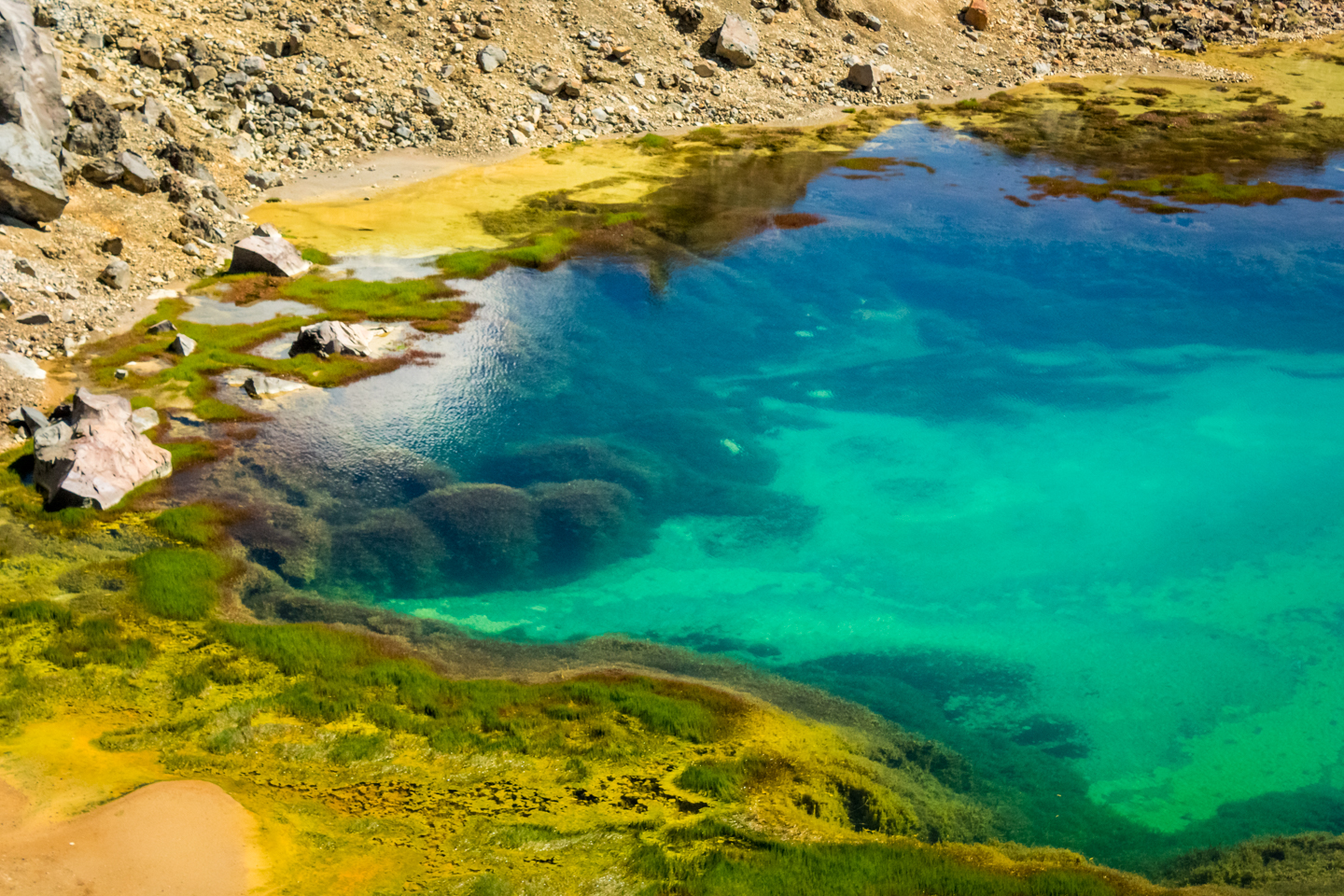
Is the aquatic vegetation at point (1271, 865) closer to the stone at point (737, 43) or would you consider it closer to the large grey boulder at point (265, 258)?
the large grey boulder at point (265, 258)

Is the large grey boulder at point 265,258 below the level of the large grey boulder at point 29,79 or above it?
below

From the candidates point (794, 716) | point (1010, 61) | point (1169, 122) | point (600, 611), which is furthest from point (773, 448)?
point (1010, 61)

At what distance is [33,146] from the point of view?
26.3 metres

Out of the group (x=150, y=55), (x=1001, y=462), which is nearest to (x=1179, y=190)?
(x=1001, y=462)

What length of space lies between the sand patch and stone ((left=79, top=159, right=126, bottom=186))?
23494 millimetres

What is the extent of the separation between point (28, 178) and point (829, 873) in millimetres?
26628

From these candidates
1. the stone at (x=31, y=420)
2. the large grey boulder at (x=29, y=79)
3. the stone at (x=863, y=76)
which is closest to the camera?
the stone at (x=31, y=420)

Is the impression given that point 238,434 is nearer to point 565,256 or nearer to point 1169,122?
point 565,256

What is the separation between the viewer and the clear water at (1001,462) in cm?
1636

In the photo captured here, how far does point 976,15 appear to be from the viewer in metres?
60.0

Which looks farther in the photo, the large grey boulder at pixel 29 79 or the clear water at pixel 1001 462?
the large grey boulder at pixel 29 79

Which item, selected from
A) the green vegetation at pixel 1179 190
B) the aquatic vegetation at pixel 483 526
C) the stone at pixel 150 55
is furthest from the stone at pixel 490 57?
the aquatic vegetation at pixel 483 526

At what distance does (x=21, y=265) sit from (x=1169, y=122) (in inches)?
2076

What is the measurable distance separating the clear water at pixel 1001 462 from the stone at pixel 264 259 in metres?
5.72
